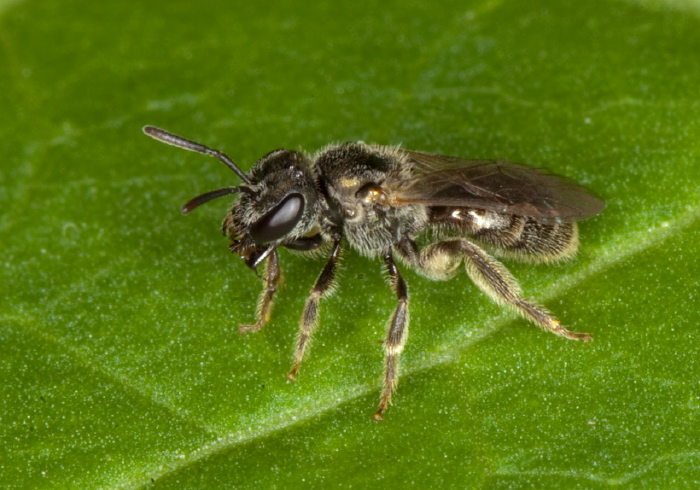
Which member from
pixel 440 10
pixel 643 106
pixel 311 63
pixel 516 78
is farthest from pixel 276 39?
pixel 643 106

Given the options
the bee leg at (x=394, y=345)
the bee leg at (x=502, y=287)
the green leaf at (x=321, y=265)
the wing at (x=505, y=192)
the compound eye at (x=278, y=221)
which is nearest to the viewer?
the green leaf at (x=321, y=265)

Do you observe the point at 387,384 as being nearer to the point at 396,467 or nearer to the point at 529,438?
the point at 396,467

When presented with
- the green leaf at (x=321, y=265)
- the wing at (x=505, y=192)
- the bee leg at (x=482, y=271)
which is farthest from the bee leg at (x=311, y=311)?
the wing at (x=505, y=192)

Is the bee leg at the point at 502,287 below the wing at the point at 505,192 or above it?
below

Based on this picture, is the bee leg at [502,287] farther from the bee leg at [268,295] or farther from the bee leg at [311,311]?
the bee leg at [268,295]

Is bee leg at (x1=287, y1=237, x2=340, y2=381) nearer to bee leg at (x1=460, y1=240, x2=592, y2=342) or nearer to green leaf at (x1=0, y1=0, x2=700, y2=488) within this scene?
green leaf at (x1=0, y1=0, x2=700, y2=488)

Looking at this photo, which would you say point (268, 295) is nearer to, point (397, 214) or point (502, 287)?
point (397, 214)

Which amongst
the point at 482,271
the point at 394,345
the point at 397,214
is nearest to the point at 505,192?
the point at 482,271
